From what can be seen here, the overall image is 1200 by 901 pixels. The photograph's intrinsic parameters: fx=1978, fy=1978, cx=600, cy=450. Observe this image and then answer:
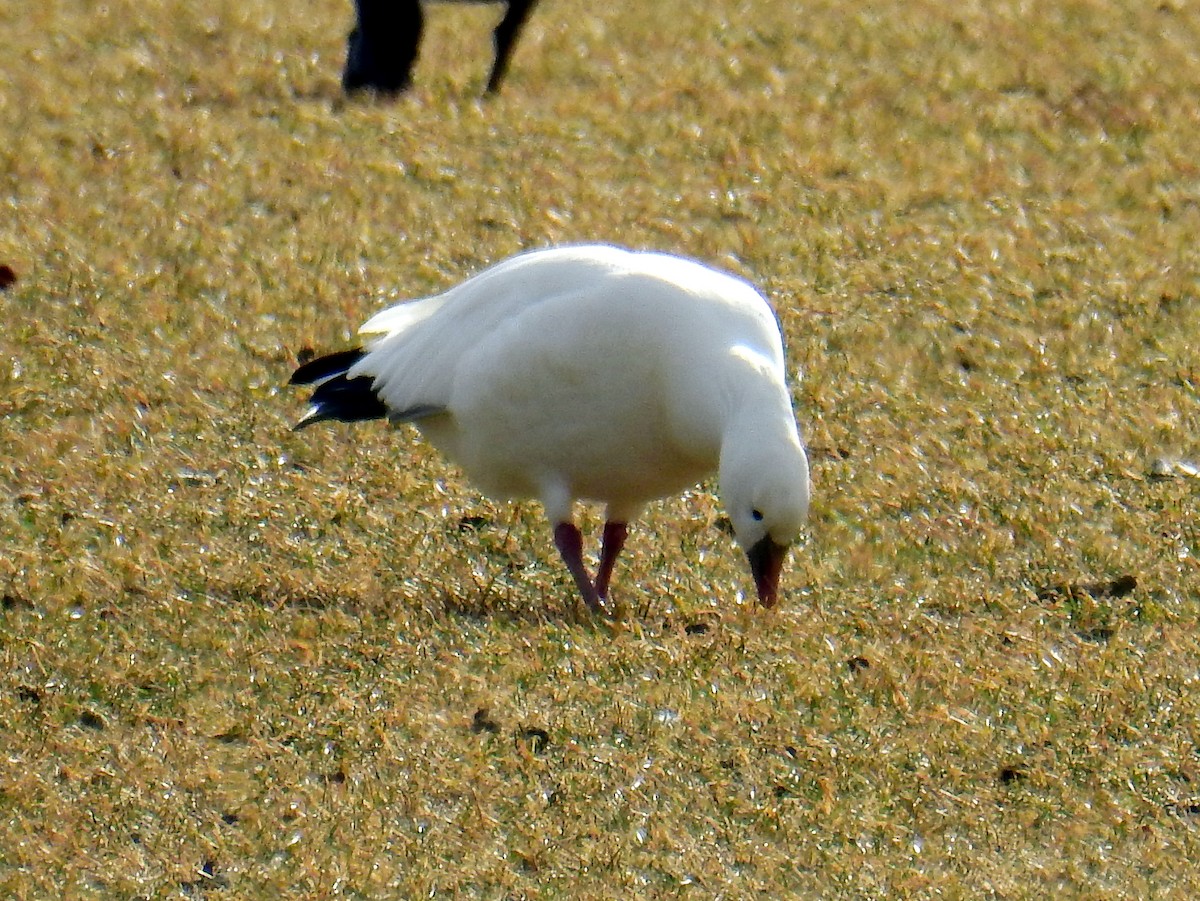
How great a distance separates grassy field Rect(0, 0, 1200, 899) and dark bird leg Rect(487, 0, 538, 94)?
218mm

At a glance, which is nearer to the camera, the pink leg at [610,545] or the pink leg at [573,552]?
the pink leg at [573,552]

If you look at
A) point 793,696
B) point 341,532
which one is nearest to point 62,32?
point 341,532

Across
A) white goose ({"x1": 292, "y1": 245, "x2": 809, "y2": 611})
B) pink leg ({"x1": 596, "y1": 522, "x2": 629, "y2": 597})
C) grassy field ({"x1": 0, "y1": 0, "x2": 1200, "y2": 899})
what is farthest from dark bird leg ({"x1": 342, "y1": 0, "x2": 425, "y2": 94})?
pink leg ({"x1": 596, "y1": 522, "x2": 629, "y2": 597})

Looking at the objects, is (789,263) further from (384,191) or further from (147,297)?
(147,297)

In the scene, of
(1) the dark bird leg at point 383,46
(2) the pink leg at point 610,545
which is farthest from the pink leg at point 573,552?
(1) the dark bird leg at point 383,46

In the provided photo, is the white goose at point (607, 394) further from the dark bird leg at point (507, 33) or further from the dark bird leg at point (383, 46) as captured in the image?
the dark bird leg at point (507, 33)

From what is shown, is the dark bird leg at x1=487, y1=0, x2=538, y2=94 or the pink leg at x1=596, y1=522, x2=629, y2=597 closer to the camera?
the pink leg at x1=596, y1=522, x2=629, y2=597

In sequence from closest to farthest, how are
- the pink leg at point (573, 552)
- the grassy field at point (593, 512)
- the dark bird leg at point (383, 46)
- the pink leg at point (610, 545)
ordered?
the grassy field at point (593, 512), the pink leg at point (573, 552), the pink leg at point (610, 545), the dark bird leg at point (383, 46)

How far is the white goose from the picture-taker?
16.4 feet

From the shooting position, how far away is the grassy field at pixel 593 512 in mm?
4570

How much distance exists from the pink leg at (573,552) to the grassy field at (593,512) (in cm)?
14

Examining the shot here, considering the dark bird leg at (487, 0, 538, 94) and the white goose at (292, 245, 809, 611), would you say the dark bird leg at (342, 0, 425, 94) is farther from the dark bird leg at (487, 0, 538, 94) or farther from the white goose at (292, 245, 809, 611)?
the white goose at (292, 245, 809, 611)

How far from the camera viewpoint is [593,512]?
664cm

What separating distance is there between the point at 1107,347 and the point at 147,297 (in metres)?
3.86
